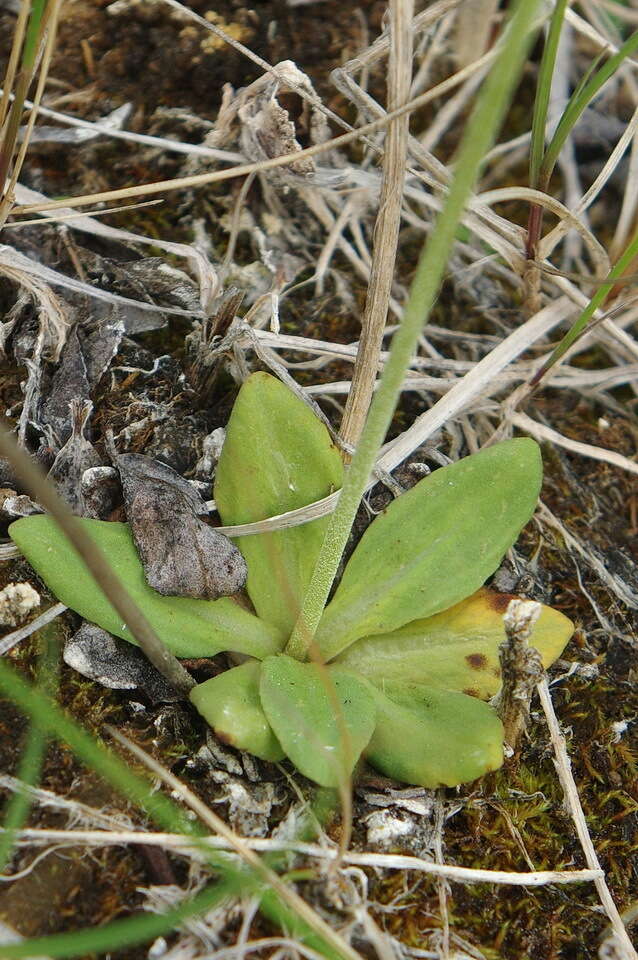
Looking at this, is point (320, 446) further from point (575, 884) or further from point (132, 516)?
point (575, 884)

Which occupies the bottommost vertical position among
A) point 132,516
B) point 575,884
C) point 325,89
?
point 575,884

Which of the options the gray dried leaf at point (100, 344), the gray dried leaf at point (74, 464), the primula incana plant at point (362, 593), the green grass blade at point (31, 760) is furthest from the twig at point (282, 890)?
the gray dried leaf at point (100, 344)

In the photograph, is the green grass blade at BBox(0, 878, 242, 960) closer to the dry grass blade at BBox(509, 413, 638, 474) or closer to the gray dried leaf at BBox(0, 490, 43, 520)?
the gray dried leaf at BBox(0, 490, 43, 520)

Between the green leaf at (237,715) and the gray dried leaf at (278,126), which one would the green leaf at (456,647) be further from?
the gray dried leaf at (278,126)

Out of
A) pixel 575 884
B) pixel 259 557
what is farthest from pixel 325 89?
pixel 575 884

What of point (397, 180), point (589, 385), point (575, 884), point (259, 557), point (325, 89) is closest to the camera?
point (397, 180)

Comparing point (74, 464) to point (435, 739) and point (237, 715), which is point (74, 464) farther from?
point (435, 739)
